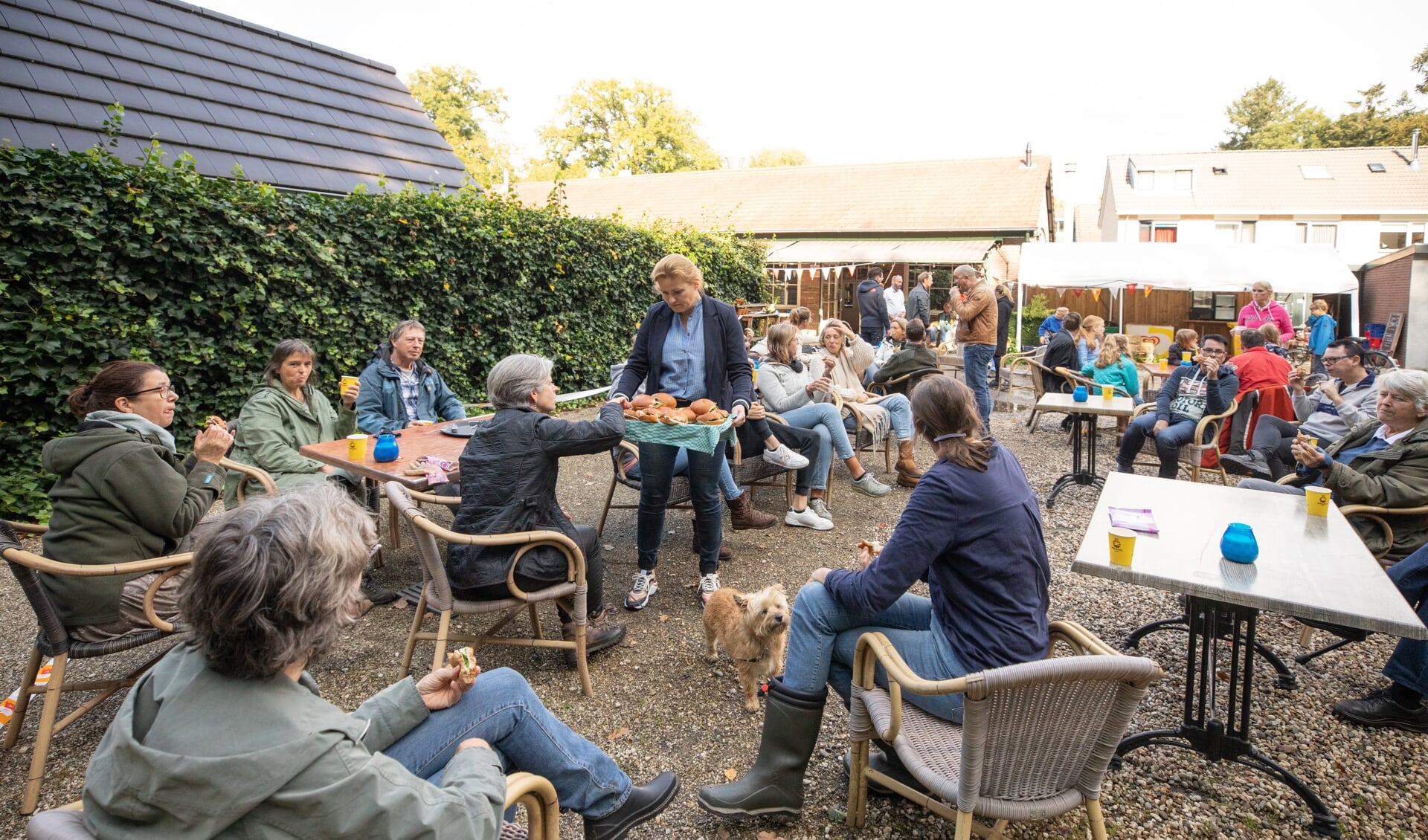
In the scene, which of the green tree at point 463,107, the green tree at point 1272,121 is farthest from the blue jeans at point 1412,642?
the green tree at point 1272,121

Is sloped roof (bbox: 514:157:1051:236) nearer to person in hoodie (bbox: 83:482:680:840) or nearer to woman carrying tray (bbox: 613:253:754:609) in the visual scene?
woman carrying tray (bbox: 613:253:754:609)

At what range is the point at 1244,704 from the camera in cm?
262

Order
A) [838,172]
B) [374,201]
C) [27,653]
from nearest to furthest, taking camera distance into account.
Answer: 1. [27,653]
2. [374,201]
3. [838,172]

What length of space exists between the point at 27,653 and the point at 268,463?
1.28 meters

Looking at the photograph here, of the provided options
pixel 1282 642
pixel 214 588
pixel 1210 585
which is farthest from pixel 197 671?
pixel 1282 642

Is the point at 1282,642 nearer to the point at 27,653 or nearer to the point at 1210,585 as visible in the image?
the point at 1210,585

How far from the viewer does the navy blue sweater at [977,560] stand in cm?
214

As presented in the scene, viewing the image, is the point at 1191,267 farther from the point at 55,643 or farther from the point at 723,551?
the point at 55,643

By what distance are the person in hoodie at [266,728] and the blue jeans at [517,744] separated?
0.30 meters

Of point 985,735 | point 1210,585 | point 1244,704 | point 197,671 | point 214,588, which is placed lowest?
point 1244,704

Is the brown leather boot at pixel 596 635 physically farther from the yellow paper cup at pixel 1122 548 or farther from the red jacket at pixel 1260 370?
the red jacket at pixel 1260 370

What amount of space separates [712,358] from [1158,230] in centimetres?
2849

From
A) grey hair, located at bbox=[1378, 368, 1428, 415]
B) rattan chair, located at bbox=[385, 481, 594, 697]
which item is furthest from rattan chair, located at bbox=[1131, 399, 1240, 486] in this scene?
rattan chair, located at bbox=[385, 481, 594, 697]

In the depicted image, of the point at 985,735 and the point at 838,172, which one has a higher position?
the point at 838,172
